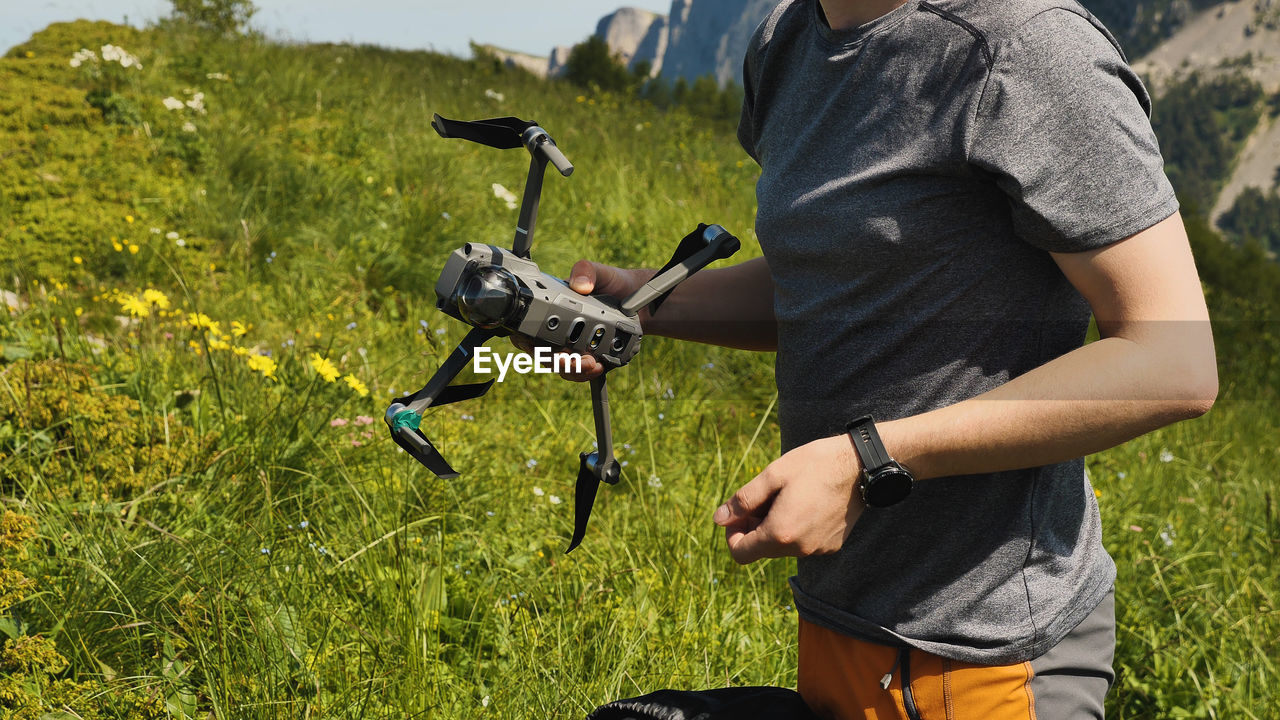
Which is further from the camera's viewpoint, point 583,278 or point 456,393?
point 583,278

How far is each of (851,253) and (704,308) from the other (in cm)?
39

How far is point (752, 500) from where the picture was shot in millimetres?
907

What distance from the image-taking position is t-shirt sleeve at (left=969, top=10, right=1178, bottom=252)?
860 mm

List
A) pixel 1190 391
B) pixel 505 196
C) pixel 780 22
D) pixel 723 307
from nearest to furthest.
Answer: pixel 1190 391
pixel 780 22
pixel 723 307
pixel 505 196

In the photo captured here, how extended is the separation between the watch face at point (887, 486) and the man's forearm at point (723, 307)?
0.51 m

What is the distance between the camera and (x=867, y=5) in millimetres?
1069

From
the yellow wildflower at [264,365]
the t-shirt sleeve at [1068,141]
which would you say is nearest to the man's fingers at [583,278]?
the t-shirt sleeve at [1068,141]

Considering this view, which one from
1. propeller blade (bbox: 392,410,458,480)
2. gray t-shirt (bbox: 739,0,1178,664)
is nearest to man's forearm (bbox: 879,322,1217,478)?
gray t-shirt (bbox: 739,0,1178,664)

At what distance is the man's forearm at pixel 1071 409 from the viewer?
2.78ft

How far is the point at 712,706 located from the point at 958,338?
1.82 feet

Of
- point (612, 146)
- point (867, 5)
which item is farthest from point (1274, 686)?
point (612, 146)

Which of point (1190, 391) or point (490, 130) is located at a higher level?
point (490, 130)

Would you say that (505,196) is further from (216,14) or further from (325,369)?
(216,14)

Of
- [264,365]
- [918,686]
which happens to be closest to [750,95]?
[918,686]
